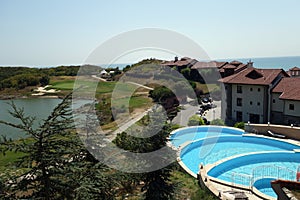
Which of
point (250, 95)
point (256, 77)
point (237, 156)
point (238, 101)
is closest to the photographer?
point (237, 156)

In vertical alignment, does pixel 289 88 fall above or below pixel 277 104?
above

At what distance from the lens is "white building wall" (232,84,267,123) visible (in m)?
17.8

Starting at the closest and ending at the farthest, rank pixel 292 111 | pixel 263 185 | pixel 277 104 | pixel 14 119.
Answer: pixel 263 185 → pixel 292 111 → pixel 277 104 → pixel 14 119

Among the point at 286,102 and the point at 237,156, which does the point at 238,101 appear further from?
the point at 237,156

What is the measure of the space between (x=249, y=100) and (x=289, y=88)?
2694mm

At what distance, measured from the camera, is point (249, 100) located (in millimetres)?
18469

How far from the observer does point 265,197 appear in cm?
750

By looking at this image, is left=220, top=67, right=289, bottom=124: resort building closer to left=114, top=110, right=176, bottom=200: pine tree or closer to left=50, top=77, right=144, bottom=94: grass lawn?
left=50, top=77, right=144, bottom=94: grass lawn

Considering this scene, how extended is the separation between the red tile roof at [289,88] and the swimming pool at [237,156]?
3498 mm

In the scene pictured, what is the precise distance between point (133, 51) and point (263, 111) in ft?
38.5

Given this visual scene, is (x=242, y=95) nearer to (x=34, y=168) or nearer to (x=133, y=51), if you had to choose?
(x=133, y=51)

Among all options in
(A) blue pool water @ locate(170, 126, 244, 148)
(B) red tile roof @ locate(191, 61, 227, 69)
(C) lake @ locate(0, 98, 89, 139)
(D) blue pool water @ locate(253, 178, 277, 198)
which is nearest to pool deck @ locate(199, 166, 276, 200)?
(D) blue pool water @ locate(253, 178, 277, 198)

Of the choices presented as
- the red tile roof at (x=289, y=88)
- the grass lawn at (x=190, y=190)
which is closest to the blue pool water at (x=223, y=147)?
the grass lawn at (x=190, y=190)

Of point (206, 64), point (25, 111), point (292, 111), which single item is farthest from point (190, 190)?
point (206, 64)
